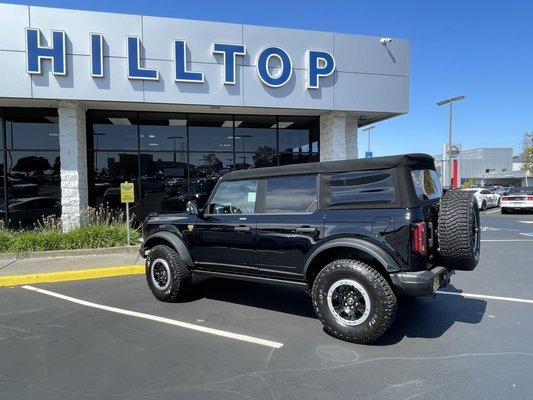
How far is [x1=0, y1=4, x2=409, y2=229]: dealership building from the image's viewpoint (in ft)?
33.7

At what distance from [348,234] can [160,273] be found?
3097mm

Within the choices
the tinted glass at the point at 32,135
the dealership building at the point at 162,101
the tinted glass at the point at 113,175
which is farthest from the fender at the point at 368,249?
the tinted glass at the point at 32,135

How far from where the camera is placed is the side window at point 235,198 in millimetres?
5297

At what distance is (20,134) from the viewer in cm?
1253

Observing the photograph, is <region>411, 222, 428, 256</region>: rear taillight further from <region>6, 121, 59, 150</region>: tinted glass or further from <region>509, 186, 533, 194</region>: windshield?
<region>509, 186, 533, 194</region>: windshield

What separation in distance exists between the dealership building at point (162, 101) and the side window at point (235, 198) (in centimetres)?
620

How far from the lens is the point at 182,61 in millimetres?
10820

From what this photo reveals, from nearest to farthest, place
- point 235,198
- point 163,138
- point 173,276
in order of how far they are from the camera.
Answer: point 235,198 < point 173,276 < point 163,138

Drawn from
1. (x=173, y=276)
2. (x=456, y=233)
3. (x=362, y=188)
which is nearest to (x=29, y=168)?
(x=173, y=276)

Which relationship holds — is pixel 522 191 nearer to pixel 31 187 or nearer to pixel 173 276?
pixel 173 276

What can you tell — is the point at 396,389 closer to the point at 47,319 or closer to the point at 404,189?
the point at 404,189

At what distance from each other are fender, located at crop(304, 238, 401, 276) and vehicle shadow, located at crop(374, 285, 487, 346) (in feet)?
2.86

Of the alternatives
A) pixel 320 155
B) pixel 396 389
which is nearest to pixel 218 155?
pixel 320 155

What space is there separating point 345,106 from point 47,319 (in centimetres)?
968
